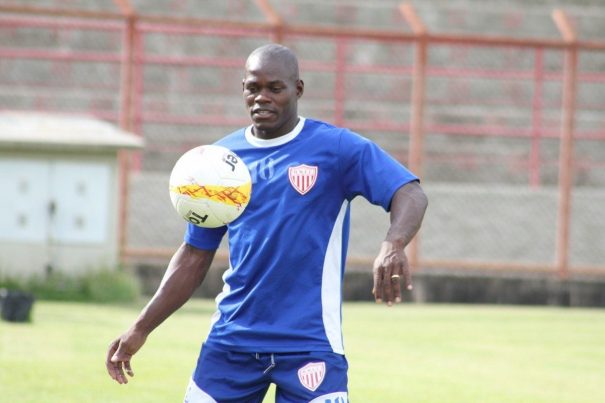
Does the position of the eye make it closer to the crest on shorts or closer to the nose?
the nose

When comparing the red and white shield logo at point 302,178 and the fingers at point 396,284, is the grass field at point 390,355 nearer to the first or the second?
the red and white shield logo at point 302,178

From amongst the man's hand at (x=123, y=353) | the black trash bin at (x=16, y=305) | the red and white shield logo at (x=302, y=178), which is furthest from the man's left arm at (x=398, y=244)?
the black trash bin at (x=16, y=305)

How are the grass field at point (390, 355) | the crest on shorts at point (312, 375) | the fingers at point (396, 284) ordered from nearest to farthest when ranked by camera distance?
the fingers at point (396, 284) → the crest on shorts at point (312, 375) → the grass field at point (390, 355)

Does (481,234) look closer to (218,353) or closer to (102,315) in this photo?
(102,315)

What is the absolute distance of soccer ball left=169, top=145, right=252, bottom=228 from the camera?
5.28 m

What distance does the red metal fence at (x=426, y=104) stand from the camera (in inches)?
757

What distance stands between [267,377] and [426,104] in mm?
19184

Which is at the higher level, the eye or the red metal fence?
the red metal fence

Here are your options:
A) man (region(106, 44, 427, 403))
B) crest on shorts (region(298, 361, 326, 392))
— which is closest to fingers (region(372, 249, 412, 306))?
man (region(106, 44, 427, 403))

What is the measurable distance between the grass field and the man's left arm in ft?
12.1

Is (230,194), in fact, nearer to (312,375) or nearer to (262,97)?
(262,97)

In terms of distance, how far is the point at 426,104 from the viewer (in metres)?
24.1

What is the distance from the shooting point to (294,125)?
17.4ft

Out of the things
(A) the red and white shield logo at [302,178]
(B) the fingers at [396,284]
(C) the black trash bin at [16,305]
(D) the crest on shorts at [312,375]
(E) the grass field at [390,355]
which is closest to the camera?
(B) the fingers at [396,284]
